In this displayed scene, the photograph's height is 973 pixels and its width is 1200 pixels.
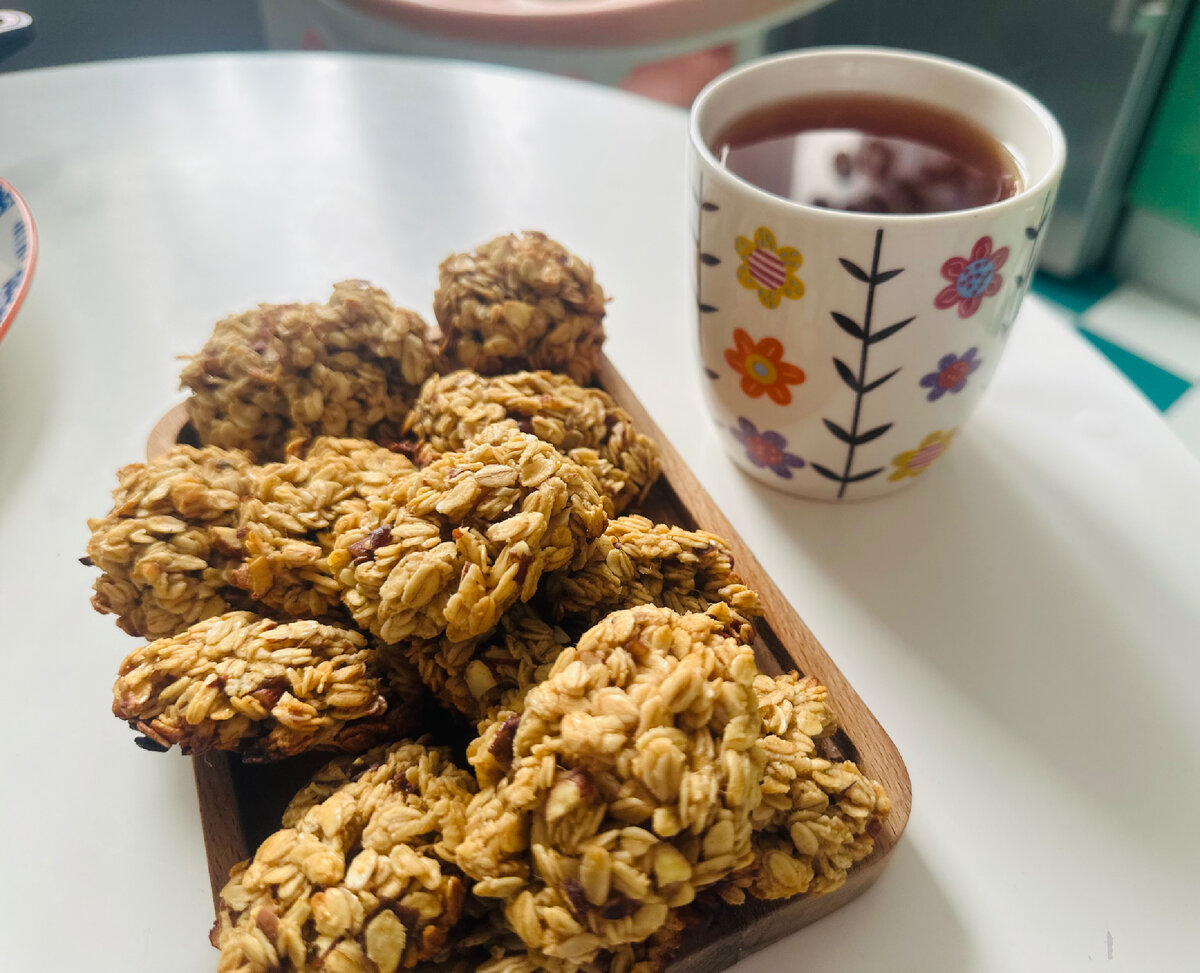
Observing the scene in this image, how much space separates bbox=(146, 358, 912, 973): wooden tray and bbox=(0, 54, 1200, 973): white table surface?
47 millimetres

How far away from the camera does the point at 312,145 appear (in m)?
1.18

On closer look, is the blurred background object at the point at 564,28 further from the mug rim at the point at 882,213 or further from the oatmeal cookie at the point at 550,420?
the oatmeal cookie at the point at 550,420

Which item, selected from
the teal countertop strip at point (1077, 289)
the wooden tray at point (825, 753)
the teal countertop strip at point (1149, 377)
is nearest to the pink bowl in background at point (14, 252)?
the wooden tray at point (825, 753)

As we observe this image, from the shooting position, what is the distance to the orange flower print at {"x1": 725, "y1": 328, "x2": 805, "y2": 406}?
2.07ft

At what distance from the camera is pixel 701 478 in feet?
2.46

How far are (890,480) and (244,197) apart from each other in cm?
83

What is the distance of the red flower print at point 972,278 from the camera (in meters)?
0.55

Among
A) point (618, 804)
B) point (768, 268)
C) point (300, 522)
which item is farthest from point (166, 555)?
point (768, 268)

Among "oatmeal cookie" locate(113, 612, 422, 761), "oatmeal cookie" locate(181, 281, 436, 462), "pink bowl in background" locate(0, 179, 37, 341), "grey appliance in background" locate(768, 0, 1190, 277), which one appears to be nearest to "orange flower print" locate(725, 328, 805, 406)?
"oatmeal cookie" locate(181, 281, 436, 462)

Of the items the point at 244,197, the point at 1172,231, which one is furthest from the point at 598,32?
the point at 1172,231

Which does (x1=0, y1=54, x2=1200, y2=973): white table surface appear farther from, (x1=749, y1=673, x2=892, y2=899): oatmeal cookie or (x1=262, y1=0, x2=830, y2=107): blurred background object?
(x1=262, y1=0, x2=830, y2=107): blurred background object

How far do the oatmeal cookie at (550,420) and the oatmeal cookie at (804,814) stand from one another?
6.7 inches

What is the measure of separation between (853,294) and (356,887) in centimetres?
43

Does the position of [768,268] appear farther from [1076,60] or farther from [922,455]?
[1076,60]
